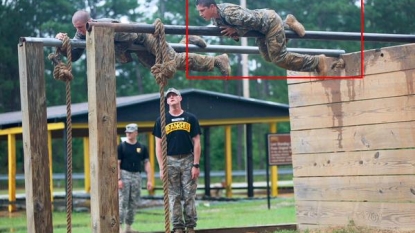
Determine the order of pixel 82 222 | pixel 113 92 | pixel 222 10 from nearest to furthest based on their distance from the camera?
pixel 113 92
pixel 222 10
pixel 82 222

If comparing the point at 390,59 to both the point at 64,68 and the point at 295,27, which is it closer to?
the point at 295,27

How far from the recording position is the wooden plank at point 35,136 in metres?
9.22

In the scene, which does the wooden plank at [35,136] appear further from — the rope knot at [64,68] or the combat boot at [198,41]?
the combat boot at [198,41]

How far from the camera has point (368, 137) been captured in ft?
37.8

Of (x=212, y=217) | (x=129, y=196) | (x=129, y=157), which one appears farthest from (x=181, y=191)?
(x=212, y=217)

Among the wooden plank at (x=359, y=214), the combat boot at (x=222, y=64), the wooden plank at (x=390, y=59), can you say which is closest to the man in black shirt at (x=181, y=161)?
the combat boot at (x=222, y=64)

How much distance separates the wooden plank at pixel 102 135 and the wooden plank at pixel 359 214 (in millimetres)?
3781

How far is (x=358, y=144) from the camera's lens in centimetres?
1166

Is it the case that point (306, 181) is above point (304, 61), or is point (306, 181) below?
below

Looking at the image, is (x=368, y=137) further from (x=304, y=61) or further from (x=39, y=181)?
(x=39, y=181)

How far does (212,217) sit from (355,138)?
9.97 m

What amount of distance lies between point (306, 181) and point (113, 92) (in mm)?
4364

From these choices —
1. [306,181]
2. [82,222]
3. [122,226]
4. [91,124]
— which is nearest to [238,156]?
[82,222]

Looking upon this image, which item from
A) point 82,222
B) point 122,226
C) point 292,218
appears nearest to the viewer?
point 122,226
